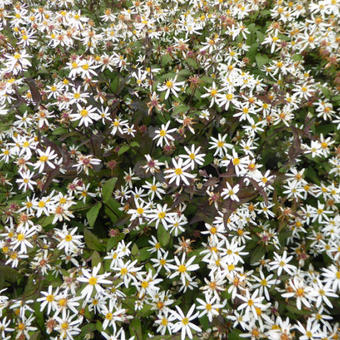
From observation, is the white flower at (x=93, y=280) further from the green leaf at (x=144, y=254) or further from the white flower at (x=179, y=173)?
the white flower at (x=179, y=173)

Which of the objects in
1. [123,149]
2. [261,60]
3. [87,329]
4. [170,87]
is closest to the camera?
[87,329]

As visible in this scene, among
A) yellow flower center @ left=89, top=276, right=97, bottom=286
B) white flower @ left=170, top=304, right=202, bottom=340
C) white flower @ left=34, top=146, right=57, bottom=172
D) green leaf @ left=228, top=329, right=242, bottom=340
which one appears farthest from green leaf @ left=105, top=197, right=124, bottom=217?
green leaf @ left=228, top=329, right=242, bottom=340

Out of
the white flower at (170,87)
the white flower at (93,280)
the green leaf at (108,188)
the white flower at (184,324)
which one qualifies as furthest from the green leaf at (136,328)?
the white flower at (170,87)

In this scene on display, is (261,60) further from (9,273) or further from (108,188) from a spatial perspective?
(9,273)

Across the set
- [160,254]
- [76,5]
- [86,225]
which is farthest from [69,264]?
[76,5]

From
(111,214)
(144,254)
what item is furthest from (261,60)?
(144,254)
